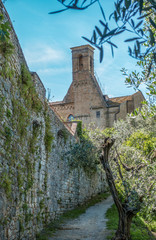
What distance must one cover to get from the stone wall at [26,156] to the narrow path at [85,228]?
72 centimetres

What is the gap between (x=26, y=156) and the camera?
8.25 m

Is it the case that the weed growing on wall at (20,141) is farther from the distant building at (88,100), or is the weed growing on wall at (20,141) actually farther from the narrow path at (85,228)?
the distant building at (88,100)

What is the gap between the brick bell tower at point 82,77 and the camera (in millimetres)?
37406

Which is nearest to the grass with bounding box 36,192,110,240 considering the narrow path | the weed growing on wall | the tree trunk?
the narrow path

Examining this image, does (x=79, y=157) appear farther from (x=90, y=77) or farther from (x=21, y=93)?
(x=90, y=77)

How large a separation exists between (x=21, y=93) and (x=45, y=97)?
3.37 meters

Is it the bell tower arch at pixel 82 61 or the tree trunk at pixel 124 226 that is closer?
the tree trunk at pixel 124 226

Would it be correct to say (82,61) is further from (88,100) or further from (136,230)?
(136,230)

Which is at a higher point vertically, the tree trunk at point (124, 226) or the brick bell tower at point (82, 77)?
the brick bell tower at point (82, 77)

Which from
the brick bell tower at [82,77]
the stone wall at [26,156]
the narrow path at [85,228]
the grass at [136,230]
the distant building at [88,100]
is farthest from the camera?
the brick bell tower at [82,77]

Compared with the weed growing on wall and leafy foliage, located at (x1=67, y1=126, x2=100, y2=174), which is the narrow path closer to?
the weed growing on wall

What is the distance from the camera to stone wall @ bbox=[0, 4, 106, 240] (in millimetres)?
6461

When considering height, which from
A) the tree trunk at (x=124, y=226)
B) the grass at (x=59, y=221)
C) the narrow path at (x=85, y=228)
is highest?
the tree trunk at (x=124, y=226)

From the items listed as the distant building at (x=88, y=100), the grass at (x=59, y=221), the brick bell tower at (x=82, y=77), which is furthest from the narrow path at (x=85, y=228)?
the brick bell tower at (x=82, y=77)
